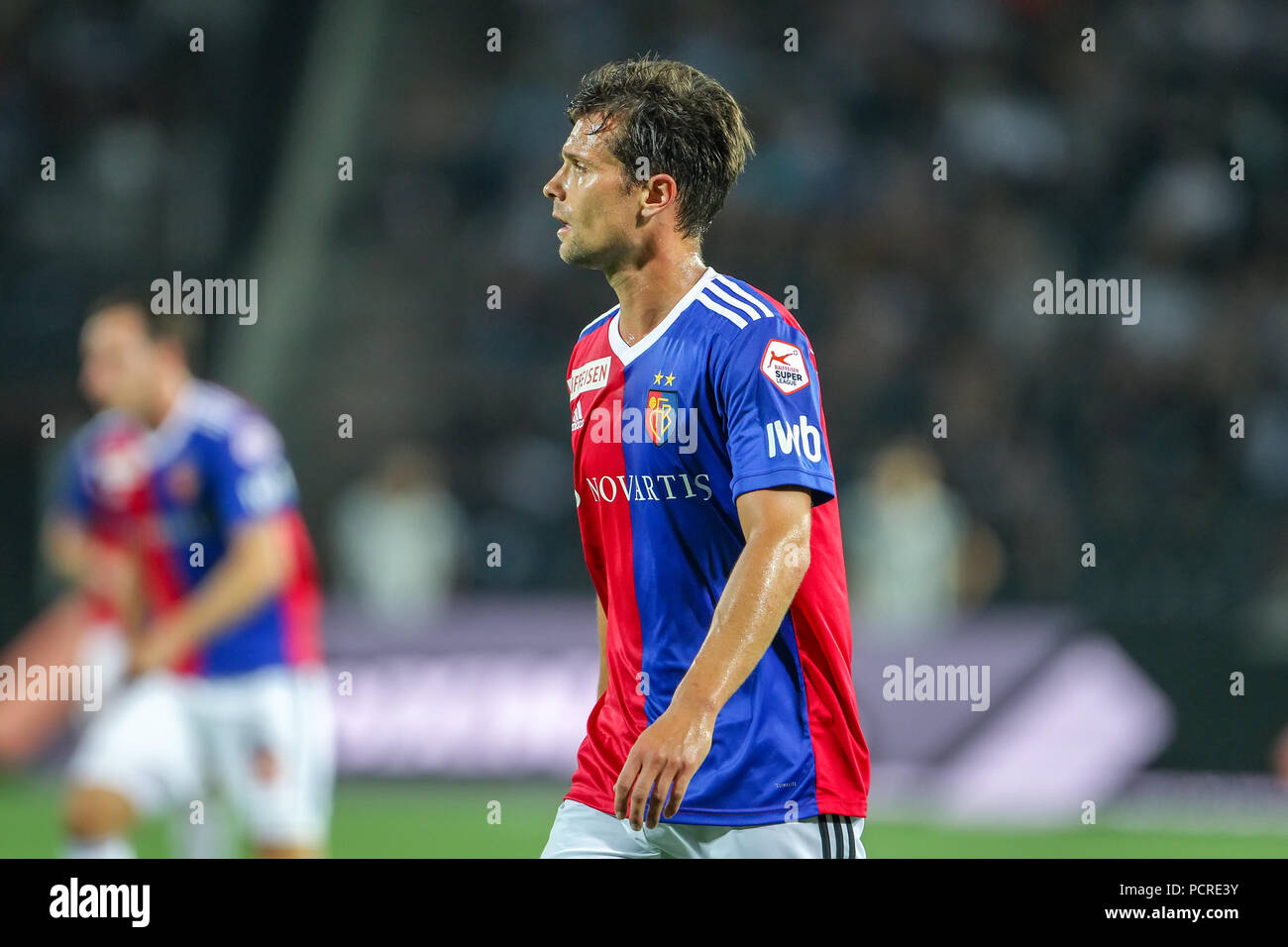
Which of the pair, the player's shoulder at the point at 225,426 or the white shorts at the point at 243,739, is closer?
the white shorts at the point at 243,739

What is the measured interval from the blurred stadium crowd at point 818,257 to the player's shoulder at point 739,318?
6860mm

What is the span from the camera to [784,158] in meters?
13.7

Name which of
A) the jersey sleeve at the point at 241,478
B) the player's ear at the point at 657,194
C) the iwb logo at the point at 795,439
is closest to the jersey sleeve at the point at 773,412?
the iwb logo at the point at 795,439

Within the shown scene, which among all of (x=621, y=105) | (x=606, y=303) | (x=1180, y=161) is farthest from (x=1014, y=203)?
(x=621, y=105)

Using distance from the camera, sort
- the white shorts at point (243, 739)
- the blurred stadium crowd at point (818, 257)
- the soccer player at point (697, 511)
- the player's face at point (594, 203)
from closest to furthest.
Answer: the soccer player at point (697, 511) < the player's face at point (594, 203) < the white shorts at point (243, 739) < the blurred stadium crowd at point (818, 257)

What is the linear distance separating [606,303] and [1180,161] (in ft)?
15.4

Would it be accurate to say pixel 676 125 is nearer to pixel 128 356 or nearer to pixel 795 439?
pixel 795 439

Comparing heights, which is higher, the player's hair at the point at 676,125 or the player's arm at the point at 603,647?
the player's hair at the point at 676,125

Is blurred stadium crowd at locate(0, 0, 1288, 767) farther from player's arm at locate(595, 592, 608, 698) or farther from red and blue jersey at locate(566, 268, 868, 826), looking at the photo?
red and blue jersey at locate(566, 268, 868, 826)

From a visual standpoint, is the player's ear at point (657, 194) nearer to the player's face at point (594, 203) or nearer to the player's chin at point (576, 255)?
the player's face at point (594, 203)

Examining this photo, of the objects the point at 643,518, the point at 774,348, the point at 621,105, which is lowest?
the point at 643,518

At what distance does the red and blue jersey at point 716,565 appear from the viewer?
351cm

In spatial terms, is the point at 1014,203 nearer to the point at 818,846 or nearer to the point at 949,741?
the point at 949,741

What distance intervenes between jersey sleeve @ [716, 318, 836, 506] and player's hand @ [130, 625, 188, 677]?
144 inches
